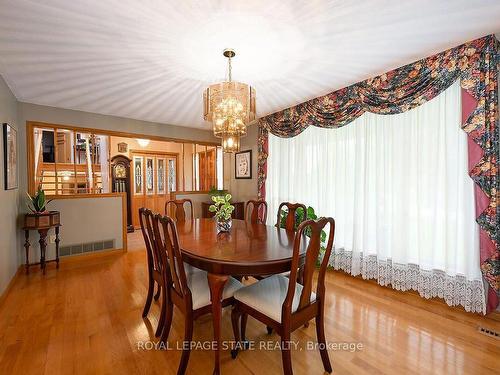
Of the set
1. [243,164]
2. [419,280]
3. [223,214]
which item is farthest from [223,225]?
[243,164]

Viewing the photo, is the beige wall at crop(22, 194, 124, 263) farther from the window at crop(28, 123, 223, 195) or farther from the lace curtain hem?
the lace curtain hem

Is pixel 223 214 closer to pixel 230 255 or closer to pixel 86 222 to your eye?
pixel 230 255

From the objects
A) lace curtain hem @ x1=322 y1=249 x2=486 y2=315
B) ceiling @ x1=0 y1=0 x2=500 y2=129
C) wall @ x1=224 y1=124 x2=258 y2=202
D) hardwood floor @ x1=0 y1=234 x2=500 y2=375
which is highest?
ceiling @ x1=0 y1=0 x2=500 y2=129

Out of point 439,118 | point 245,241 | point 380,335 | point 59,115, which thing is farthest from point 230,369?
point 59,115

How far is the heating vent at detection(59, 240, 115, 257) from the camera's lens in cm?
371

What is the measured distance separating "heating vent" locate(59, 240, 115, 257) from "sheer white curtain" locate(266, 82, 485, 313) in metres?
3.43

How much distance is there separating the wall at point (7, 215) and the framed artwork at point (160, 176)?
331 centimetres

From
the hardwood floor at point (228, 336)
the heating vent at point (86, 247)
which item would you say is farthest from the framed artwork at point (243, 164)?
the hardwood floor at point (228, 336)

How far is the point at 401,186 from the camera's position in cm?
261

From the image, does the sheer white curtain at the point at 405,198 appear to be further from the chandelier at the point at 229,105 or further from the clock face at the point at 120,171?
the clock face at the point at 120,171

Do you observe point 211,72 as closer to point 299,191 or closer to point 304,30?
point 304,30

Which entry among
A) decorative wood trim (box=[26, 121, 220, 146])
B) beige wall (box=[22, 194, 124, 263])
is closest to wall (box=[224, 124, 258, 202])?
decorative wood trim (box=[26, 121, 220, 146])

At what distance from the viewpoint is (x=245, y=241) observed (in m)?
1.98

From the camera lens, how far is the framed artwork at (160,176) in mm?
6480
